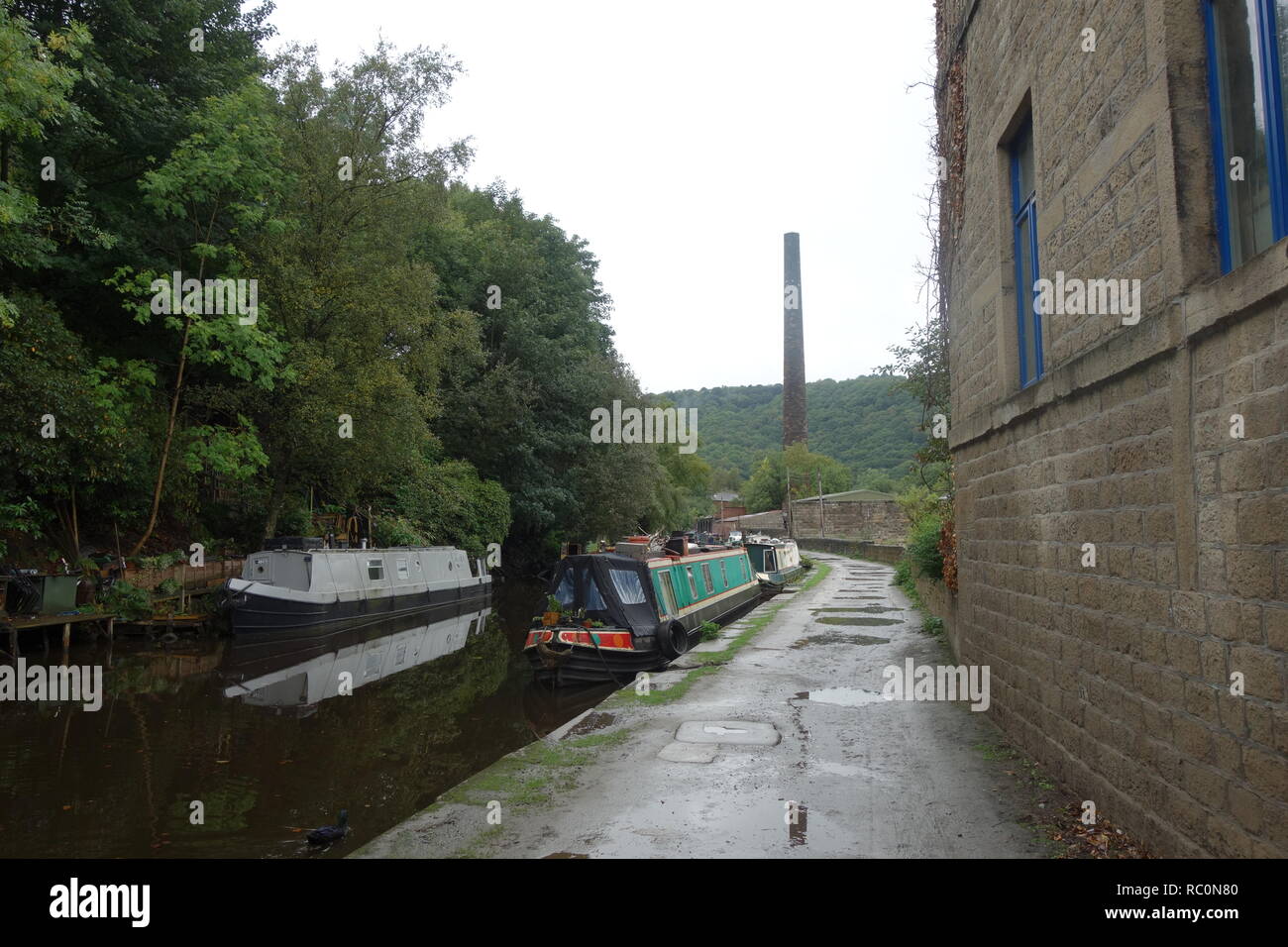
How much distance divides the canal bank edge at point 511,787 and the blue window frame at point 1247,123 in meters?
4.48

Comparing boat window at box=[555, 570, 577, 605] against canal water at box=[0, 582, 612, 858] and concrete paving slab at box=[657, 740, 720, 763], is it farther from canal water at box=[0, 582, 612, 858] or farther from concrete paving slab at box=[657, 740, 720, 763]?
Answer: concrete paving slab at box=[657, 740, 720, 763]

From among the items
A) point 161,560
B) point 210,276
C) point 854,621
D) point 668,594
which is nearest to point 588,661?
point 668,594

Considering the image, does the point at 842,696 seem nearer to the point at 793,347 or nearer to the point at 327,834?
the point at 327,834

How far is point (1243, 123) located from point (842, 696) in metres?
6.17

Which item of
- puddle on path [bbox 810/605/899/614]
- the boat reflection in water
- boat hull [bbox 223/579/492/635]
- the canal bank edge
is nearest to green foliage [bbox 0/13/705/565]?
boat hull [bbox 223/579/492/635]

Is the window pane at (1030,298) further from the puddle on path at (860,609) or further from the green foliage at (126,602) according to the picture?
the green foliage at (126,602)

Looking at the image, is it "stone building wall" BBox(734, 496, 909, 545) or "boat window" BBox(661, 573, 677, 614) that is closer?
"boat window" BBox(661, 573, 677, 614)

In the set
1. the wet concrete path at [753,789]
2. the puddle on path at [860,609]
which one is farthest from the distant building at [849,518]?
the wet concrete path at [753,789]

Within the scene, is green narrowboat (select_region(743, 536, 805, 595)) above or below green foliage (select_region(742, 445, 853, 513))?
below

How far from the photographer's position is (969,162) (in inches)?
292

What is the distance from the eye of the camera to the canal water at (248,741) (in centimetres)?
639

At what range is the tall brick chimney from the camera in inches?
2486

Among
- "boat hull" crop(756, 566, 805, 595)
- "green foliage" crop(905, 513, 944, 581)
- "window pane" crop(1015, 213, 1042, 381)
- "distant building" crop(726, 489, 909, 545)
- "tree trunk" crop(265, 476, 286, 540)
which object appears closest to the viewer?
"window pane" crop(1015, 213, 1042, 381)

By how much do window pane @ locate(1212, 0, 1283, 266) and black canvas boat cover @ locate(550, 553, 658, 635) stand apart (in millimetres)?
10204
